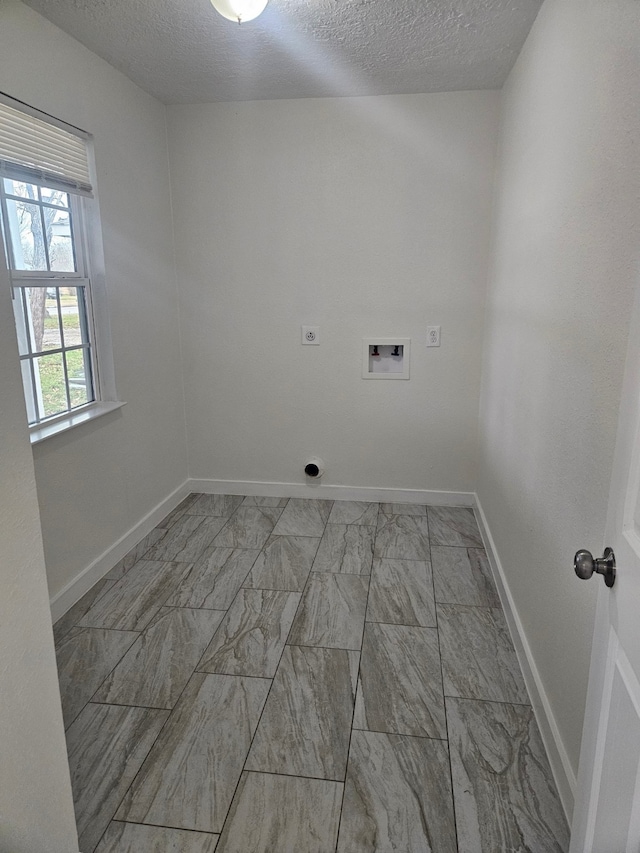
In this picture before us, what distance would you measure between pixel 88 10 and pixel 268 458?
8.15ft

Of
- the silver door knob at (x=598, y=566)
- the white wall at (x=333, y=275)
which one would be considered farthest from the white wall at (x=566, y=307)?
the white wall at (x=333, y=275)

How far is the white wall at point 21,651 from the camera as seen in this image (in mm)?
1047

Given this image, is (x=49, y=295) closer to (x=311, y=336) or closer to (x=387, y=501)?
(x=311, y=336)

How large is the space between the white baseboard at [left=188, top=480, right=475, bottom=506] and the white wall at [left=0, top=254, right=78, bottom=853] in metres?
2.60

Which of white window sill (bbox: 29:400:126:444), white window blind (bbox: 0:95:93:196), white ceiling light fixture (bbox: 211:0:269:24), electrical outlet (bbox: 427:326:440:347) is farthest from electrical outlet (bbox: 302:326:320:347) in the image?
white ceiling light fixture (bbox: 211:0:269:24)

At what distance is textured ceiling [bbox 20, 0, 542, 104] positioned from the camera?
2168 mm

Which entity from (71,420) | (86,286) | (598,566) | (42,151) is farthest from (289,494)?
(598,566)

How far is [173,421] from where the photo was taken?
141 inches

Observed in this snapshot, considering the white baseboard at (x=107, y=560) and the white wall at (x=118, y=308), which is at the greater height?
the white wall at (x=118, y=308)

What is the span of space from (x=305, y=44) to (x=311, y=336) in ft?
4.99

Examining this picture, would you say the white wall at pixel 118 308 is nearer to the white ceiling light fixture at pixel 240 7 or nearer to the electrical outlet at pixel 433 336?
the white ceiling light fixture at pixel 240 7

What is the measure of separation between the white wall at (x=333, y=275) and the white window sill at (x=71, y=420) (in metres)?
0.94

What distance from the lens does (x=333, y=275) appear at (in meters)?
3.42

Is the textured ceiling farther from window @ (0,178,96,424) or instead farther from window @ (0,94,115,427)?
window @ (0,178,96,424)
